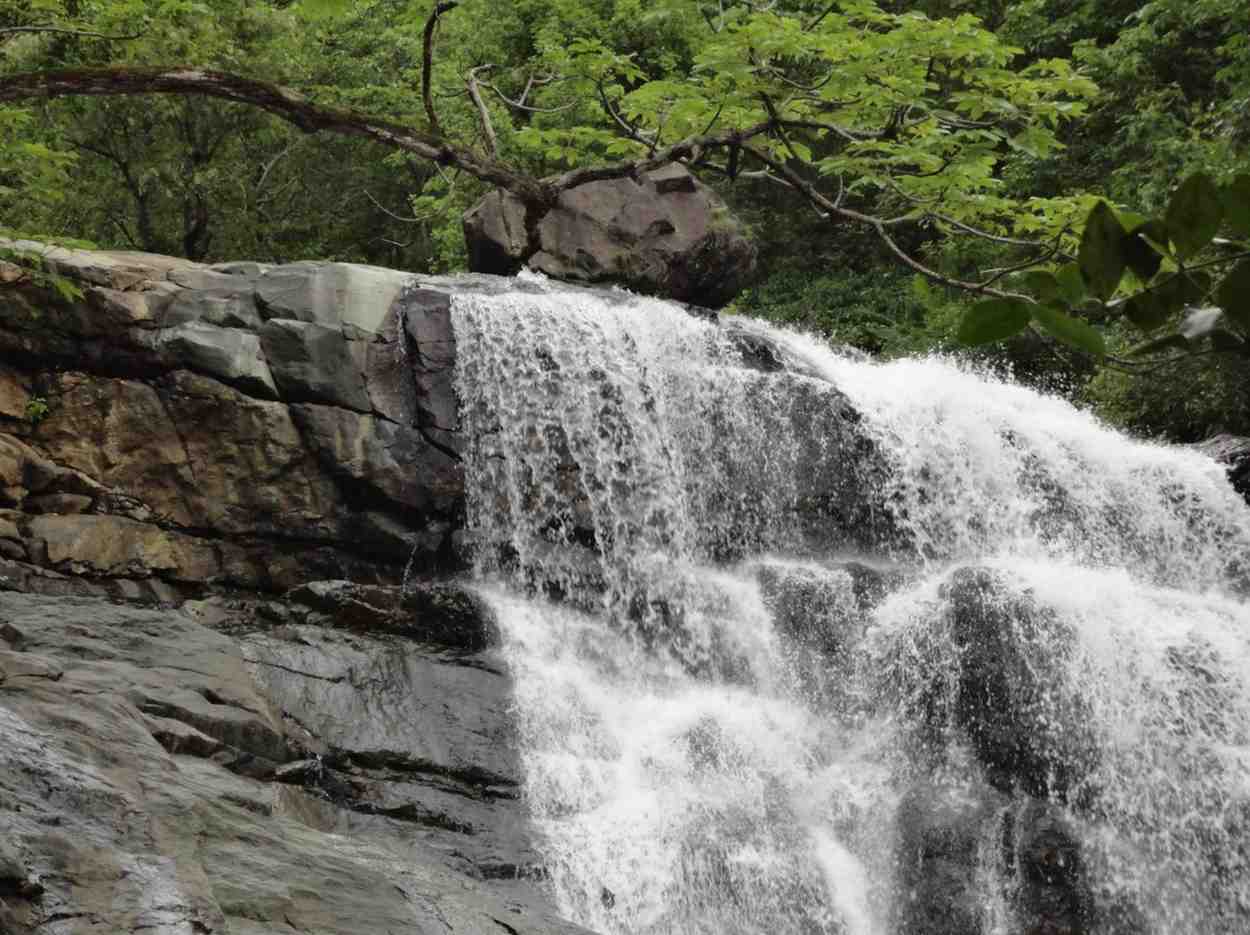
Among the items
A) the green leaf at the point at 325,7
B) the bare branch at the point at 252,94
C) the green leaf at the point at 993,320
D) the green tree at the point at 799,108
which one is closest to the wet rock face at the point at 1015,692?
the green tree at the point at 799,108

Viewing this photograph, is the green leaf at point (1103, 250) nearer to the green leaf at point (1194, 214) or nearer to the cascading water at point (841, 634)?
the green leaf at point (1194, 214)

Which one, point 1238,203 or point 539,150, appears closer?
point 1238,203

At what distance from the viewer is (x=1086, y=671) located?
9617 millimetres

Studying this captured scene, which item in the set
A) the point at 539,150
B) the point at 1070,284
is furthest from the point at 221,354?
the point at 1070,284

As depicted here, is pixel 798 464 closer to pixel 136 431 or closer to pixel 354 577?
pixel 354 577

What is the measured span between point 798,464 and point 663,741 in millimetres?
4120

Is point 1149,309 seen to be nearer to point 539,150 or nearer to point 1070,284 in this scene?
point 1070,284

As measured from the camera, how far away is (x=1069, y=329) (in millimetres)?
1309

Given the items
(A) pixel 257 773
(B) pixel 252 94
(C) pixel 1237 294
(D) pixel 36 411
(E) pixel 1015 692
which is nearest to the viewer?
(C) pixel 1237 294

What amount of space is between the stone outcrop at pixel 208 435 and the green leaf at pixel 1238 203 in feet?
32.9

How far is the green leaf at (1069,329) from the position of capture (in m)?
1.27

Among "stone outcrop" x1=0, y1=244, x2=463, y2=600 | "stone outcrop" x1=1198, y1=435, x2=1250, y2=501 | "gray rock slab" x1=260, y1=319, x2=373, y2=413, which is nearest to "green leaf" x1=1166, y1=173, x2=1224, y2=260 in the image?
"stone outcrop" x1=0, y1=244, x2=463, y2=600

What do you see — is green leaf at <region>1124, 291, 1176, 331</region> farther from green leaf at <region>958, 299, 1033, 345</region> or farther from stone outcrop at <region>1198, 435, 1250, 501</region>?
stone outcrop at <region>1198, 435, 1250, 501</region>

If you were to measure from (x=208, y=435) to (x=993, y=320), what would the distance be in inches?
406
